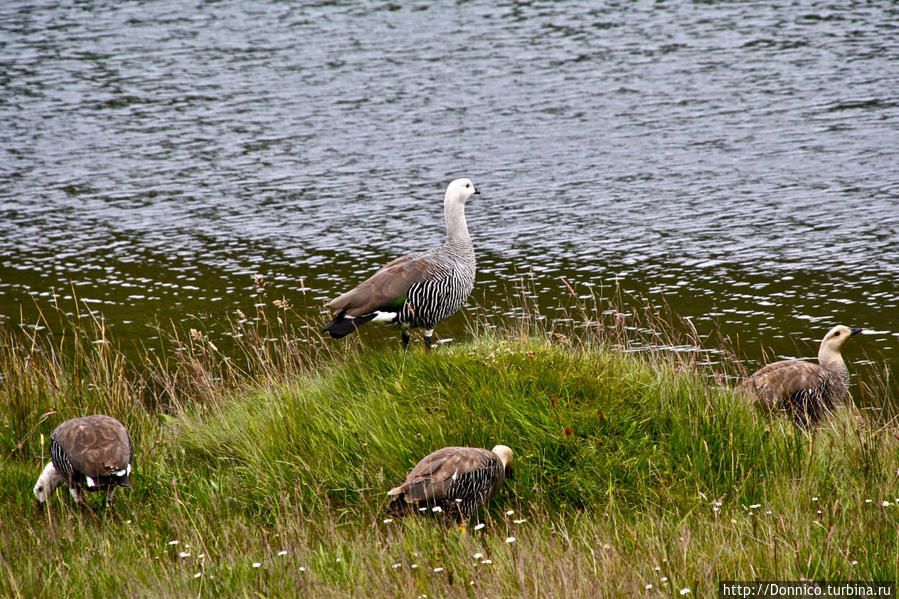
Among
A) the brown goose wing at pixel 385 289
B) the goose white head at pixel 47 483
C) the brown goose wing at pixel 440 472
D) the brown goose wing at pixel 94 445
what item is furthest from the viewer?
the brown goose wing at pixel 385 289

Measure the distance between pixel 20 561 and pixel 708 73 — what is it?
3023 cm

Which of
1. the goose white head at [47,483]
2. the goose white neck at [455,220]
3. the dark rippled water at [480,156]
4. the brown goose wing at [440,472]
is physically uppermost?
the goose white neck at [455,220]

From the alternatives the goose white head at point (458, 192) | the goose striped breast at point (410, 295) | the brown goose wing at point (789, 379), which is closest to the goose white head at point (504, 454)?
the goose striped breast at point (410, 295)

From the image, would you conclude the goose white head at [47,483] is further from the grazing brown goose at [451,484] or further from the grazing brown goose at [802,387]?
the grazing brown goose at [802,387]

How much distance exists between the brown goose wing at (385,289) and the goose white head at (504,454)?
2846 mm

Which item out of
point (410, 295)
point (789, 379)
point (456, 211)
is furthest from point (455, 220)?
point (789, 379)

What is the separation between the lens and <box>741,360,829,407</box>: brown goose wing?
9156 mm

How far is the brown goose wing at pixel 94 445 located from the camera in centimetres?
736

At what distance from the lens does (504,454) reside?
6.96m

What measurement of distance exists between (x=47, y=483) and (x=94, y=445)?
1.76 feet

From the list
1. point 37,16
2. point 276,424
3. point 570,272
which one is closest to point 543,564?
point 276,424

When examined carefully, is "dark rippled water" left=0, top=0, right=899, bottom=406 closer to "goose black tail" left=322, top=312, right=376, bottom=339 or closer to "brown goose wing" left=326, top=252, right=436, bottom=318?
"brown goose wing" left=326, top=252, right=436, bottom=318

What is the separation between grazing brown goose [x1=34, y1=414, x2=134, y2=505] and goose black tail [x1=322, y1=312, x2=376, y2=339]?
→ 2.17 metres

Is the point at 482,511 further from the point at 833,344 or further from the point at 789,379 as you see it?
the point at 833,344
